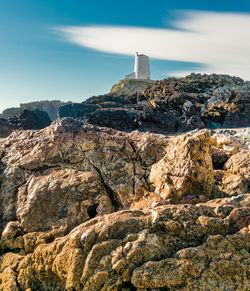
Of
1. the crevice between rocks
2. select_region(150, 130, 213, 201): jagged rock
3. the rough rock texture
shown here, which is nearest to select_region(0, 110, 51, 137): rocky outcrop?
the rough rock texture

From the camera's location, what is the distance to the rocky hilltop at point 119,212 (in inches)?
160

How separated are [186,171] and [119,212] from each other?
268cm

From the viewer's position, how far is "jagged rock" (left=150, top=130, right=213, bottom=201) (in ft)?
22.1

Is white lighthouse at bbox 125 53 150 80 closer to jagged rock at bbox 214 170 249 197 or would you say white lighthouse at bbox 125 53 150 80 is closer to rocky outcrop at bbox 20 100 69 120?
rocky outcrop at bbox 20 100 69 120

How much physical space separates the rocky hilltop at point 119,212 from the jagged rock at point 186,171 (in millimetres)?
33

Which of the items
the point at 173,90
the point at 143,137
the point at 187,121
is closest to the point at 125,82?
the point at 173,90

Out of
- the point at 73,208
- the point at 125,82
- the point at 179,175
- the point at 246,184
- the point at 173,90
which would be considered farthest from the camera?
the point at 125,82

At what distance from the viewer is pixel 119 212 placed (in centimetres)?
527

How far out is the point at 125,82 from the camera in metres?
112

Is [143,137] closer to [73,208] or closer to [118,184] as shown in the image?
[118,184]

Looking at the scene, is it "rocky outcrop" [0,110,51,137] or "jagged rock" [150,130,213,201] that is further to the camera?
"rocky outcrop" [0,110,51,137]

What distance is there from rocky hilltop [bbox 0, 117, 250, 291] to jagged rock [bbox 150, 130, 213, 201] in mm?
33

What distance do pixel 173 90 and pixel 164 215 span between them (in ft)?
163

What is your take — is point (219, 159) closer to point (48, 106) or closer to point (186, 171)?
point (186, 171)
